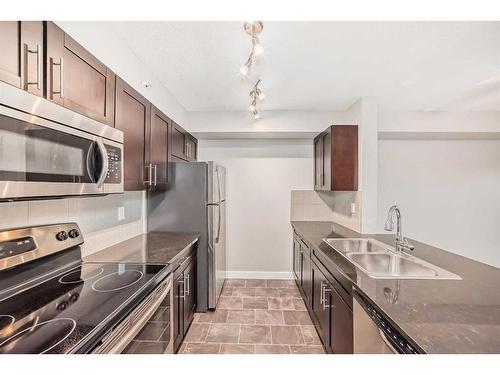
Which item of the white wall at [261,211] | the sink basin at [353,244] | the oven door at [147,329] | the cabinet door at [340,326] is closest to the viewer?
the oven door at [147,329]

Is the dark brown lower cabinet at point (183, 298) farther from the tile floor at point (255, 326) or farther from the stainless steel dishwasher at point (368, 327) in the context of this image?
the stainless steel dishwasher at point (368, 327)

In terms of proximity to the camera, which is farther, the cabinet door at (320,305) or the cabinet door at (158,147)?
the cabinet door at (158,147)

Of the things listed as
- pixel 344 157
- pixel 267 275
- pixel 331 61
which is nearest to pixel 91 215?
pixel 331 61

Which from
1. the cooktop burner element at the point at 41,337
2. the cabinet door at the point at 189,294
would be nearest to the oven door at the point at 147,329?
the cooktop burner element at the point at 41,337

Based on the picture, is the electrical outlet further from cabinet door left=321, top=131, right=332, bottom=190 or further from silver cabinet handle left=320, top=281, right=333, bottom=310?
cabinet door left=321, top=131, right=332, bottom=190

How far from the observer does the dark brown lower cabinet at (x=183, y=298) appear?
2.01m

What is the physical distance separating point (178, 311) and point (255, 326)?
36.0 inches

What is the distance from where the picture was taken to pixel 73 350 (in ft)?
2.56

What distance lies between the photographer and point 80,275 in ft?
4.79

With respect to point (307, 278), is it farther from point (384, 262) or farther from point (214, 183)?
point (214, 183)

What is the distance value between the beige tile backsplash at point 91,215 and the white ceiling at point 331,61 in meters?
1.27

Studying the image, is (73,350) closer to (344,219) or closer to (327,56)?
(327,56)

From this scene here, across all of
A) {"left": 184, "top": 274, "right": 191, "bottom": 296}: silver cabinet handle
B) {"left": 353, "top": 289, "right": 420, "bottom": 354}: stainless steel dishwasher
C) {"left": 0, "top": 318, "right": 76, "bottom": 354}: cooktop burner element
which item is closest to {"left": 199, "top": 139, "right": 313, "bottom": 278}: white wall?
{"left": 184, "top": 274, "right": 191, "bottom": 296}: silver cabinet handle

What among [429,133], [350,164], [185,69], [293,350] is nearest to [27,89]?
[185,69]
